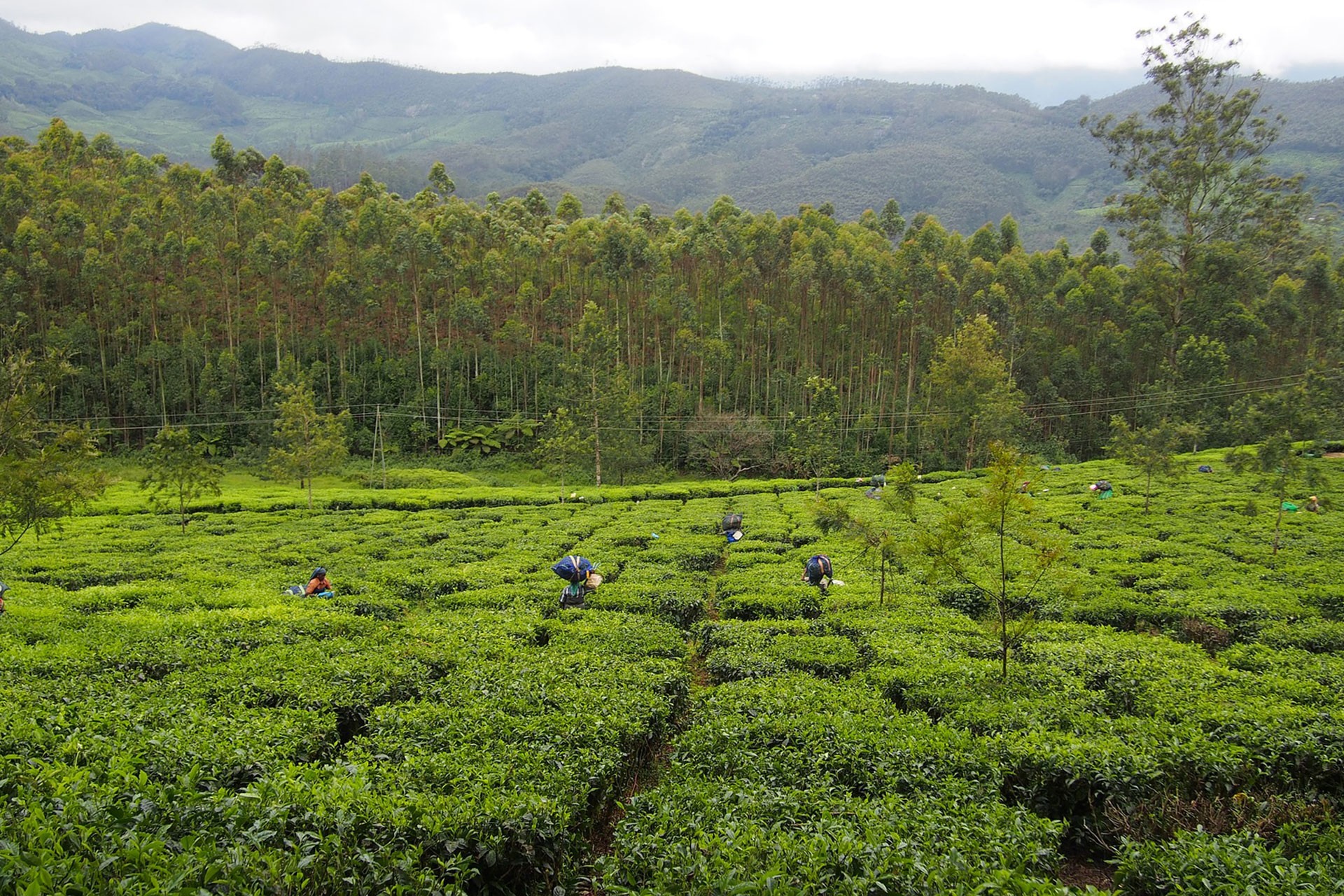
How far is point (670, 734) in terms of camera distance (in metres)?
9.72

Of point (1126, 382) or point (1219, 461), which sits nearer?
point (1219, 461)

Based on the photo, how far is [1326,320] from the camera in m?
53.7

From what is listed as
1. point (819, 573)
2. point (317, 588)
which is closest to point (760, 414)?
point (819, 573)

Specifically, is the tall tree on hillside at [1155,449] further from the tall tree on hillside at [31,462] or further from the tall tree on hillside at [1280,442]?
the tall tree on hillside at [31,462]

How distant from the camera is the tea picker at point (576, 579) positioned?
1405 centimetres

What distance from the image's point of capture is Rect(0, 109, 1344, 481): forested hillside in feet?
157

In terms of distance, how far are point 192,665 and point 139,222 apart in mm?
54913

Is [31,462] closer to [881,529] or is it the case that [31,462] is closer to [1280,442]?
[881,529]

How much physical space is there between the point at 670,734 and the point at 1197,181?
61352mm

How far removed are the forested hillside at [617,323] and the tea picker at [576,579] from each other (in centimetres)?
2865

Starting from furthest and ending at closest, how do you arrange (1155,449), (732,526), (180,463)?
(1155,449)
(180,463)
(732,526)

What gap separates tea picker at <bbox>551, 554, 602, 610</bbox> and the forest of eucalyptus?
29.3 m

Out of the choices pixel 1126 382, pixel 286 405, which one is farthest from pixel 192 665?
pixel 1126 382

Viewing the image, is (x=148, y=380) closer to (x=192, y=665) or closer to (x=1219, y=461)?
(x=192, y=665)
